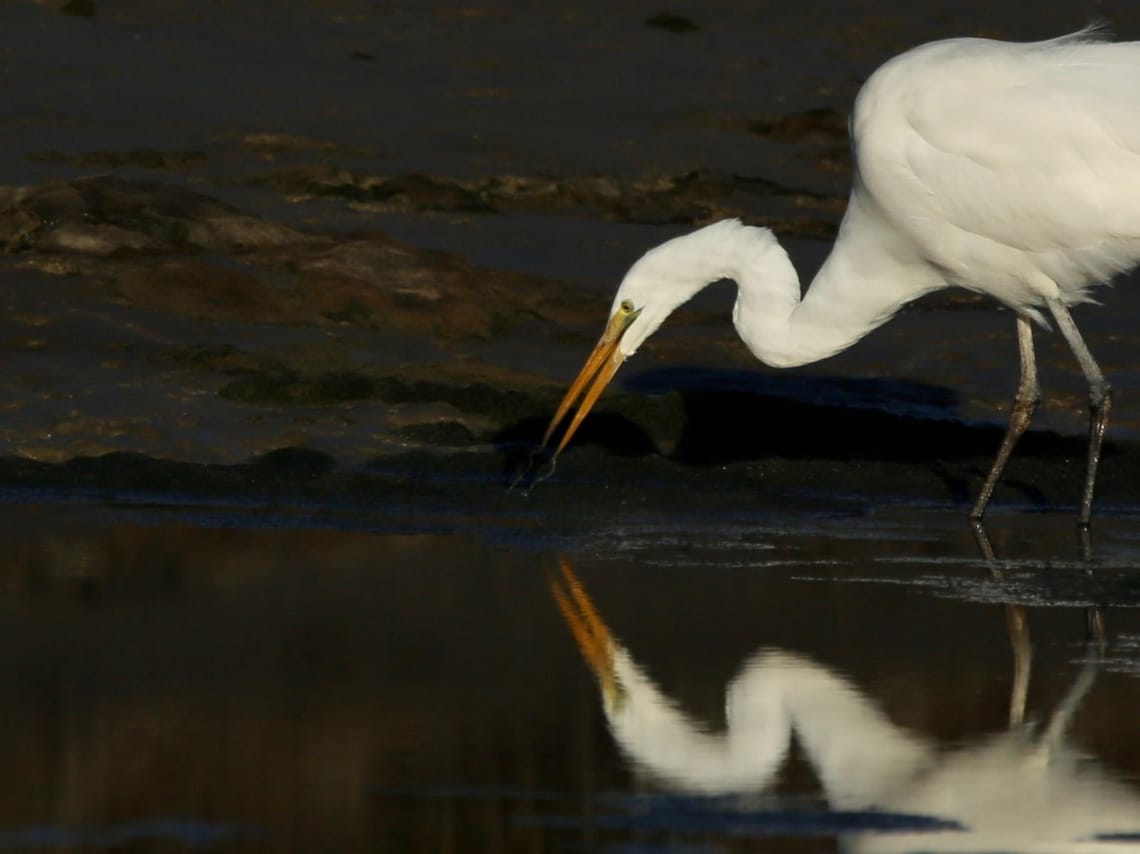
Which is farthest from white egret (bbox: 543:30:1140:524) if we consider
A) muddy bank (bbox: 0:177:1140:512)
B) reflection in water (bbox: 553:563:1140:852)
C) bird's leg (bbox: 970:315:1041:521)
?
reflection in water (bbox: 553:563:1140:852)

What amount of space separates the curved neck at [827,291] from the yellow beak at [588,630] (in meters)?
2.14

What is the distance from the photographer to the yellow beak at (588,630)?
6688 millimetres

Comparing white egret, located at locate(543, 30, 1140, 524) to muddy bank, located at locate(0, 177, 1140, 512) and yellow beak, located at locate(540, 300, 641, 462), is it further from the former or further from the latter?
muddy bank, located at locate(0, 177, 1140, 512)

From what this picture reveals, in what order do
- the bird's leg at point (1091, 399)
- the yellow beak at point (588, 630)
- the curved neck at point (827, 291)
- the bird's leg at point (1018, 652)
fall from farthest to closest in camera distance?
1. the curved neck at point (827, 291)
2. the bird's leg at point (1091, 399)
3. the yellow beak at point (588, 630)
4. the bird's leg at point (1018, 652)

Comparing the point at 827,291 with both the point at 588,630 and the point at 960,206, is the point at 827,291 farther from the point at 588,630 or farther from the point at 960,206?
the point at 588,630

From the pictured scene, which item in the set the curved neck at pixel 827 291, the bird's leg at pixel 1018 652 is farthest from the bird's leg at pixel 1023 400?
the bird's leg at pixel 1018 652

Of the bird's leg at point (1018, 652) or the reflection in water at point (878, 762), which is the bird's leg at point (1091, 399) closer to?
the bird's leg at point (1018, 652)

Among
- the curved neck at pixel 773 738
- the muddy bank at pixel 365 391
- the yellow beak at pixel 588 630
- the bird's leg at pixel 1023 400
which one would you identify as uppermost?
the curved neck at pixel 773 738

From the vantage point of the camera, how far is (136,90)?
17500 mm

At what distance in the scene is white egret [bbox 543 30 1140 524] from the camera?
9.86m

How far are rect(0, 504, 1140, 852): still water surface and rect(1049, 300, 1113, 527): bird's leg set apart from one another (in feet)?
1.43

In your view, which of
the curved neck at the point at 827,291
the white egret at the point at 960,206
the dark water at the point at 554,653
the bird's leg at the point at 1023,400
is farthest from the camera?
the bird's leg at the point at 1023,400

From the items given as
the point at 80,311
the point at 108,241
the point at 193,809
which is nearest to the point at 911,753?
the point at 193,809

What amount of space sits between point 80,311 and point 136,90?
5331mm
